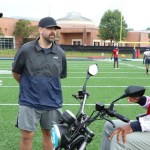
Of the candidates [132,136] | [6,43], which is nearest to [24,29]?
[6,43]

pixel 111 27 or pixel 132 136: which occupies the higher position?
pixel 111 27

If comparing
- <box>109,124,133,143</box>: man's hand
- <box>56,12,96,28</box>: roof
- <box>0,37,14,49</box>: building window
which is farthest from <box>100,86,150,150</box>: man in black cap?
<box>56,12,96,28</box>: roof

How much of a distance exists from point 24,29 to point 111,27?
1745 cm

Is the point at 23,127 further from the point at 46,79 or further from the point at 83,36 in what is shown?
the point at 83,36

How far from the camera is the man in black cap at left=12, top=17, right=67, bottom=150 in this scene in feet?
13.5

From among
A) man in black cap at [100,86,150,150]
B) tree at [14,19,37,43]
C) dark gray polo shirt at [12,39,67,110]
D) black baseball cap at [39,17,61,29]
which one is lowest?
man in black cap at [100,86,150,150]

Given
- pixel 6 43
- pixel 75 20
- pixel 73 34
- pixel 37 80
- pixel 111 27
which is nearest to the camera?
pixel 37 80

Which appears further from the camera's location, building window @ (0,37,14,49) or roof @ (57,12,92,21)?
roof @ (57,12,92,21)

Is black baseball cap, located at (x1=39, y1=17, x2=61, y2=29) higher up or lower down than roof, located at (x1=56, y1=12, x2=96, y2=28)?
lower down

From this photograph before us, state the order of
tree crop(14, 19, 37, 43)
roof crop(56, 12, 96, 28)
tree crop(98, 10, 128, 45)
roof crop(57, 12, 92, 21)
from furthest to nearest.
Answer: roof crop(57, 12, 92, 21), roof crop(56, 12, 96, 28), tree crop(98, 10, 128, 45), tree crop(14, 19, 37, 43)

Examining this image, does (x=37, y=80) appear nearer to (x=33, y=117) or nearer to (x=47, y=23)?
(x=33, y=117)

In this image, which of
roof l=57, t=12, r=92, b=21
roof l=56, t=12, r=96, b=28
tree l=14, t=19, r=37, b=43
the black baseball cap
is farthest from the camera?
roof l=57, t=12, r=92, b=21

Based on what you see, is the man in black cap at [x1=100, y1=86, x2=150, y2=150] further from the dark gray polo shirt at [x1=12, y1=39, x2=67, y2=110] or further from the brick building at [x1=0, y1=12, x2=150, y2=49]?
the brick building at [x1=0, y1=12, x2=150, y2=49]

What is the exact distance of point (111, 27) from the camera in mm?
67625
